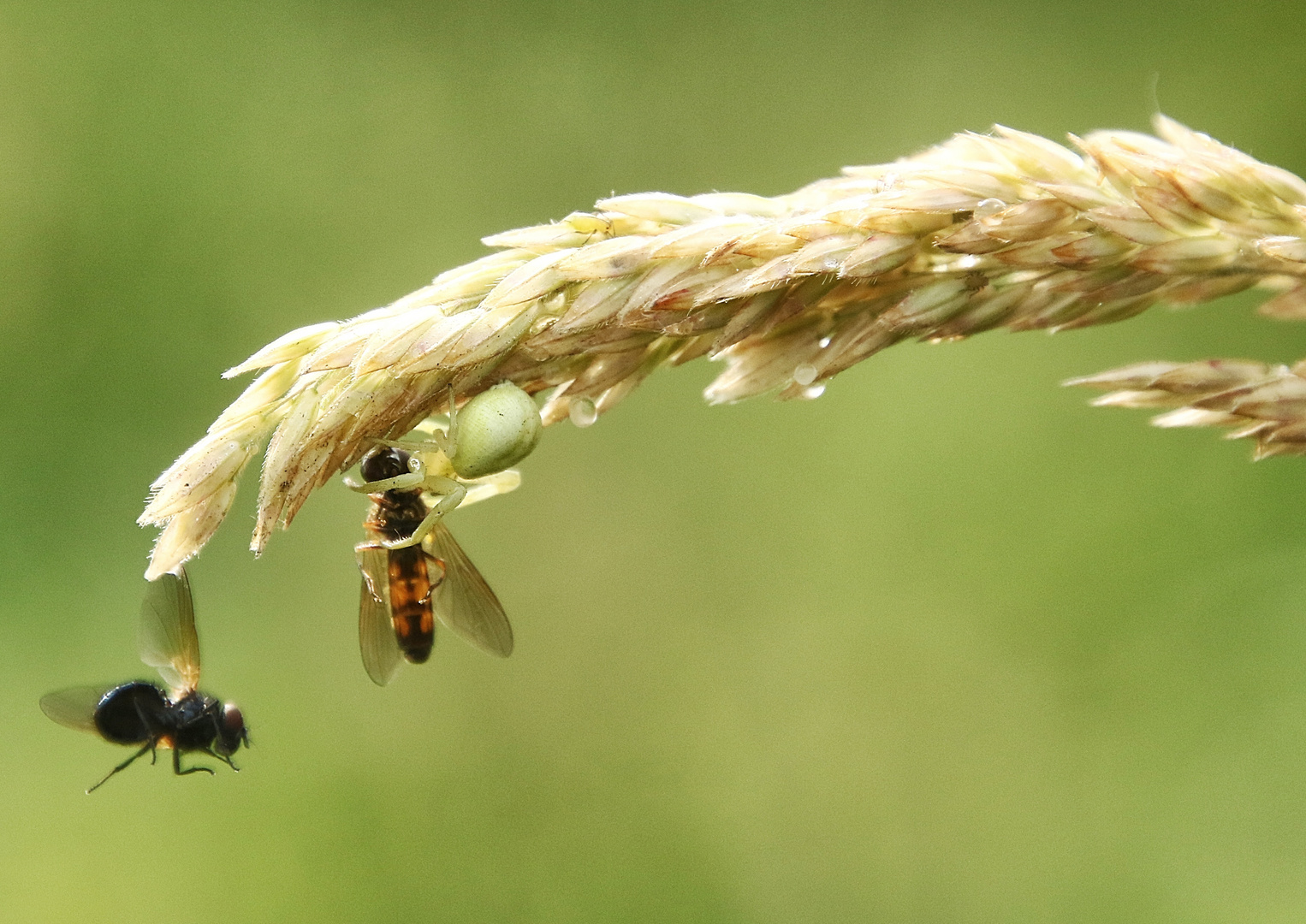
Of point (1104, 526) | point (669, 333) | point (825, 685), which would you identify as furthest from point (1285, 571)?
point (669, 333)

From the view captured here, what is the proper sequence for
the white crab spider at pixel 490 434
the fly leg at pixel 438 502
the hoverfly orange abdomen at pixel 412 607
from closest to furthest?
1. the white crab spider at pixel 490 434
2. the fly leg at pixel 438 502
3. the hoverfly orange abdomen at pixel 412 607

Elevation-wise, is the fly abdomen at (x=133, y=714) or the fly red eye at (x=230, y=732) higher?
the fly abdomen at (x=133, y=714)

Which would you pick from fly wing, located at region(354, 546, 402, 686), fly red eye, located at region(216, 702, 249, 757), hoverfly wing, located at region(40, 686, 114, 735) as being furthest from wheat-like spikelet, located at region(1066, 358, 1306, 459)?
hoverfly wing, located at region(40, 686, 114, 735)

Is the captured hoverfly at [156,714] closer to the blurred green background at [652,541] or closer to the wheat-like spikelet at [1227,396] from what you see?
the blurred green background at [652,541]

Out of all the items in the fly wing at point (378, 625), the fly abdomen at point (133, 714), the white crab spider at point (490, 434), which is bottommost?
the fly abdomen at point (133, 714)

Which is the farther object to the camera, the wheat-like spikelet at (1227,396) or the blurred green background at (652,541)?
the blurred green background at (652,541)

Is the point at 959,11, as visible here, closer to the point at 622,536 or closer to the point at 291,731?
the point at 622,536

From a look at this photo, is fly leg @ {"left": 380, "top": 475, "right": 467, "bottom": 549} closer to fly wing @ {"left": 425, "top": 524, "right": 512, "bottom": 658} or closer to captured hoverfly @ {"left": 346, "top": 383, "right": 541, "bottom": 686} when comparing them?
captured hoverfly @ {"left": 346, "top": 383, "right": 541, "bottom": 686}

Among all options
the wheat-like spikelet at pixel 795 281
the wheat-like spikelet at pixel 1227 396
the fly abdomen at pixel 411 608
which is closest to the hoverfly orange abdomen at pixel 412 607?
the fly abdomen at pixel 411 608
